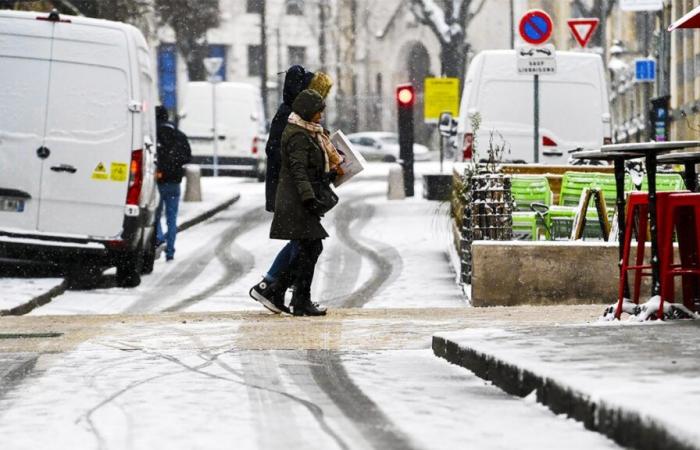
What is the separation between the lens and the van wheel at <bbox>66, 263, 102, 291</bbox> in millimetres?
18891

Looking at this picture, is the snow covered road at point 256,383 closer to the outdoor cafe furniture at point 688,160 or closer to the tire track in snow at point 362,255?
the tire track in snow at point 362,255

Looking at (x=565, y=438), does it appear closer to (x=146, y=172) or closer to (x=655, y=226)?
(x=655, y=226)

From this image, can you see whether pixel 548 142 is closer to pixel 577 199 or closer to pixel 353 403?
pixel 577 199

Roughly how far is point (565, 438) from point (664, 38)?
25295mm

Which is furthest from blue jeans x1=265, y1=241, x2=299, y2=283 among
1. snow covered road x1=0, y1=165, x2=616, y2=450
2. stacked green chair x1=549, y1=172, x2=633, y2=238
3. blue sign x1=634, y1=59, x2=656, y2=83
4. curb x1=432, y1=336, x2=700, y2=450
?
blue sign x1=634, y1=59, x2=656, y2=83

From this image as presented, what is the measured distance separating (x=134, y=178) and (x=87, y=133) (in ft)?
2.14

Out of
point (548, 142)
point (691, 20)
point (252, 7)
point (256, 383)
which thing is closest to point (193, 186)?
point (548, 142)

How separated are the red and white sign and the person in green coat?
9.61 m

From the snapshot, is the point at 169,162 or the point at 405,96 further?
the point at 405,96

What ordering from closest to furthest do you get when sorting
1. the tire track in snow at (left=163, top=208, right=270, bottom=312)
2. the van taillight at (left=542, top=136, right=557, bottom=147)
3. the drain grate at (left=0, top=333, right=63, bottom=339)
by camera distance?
the drain grate at (left=0, top=333, right=63, bottom=339) → the tire track in snow at (left=163, top=208, right=270, bottom=312) → the van taillight at (left=542, top=136, right=557, bottom=147)

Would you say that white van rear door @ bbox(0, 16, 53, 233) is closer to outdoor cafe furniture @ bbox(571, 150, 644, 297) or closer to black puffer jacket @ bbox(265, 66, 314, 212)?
black puffer jacket @ bbox(265, 66, 314, 212)

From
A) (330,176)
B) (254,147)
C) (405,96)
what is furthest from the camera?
(254,147)

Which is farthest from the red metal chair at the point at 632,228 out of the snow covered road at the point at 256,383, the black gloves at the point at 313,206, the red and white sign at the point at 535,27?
the red and white sign at the point at 535,27

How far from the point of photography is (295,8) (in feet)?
279
